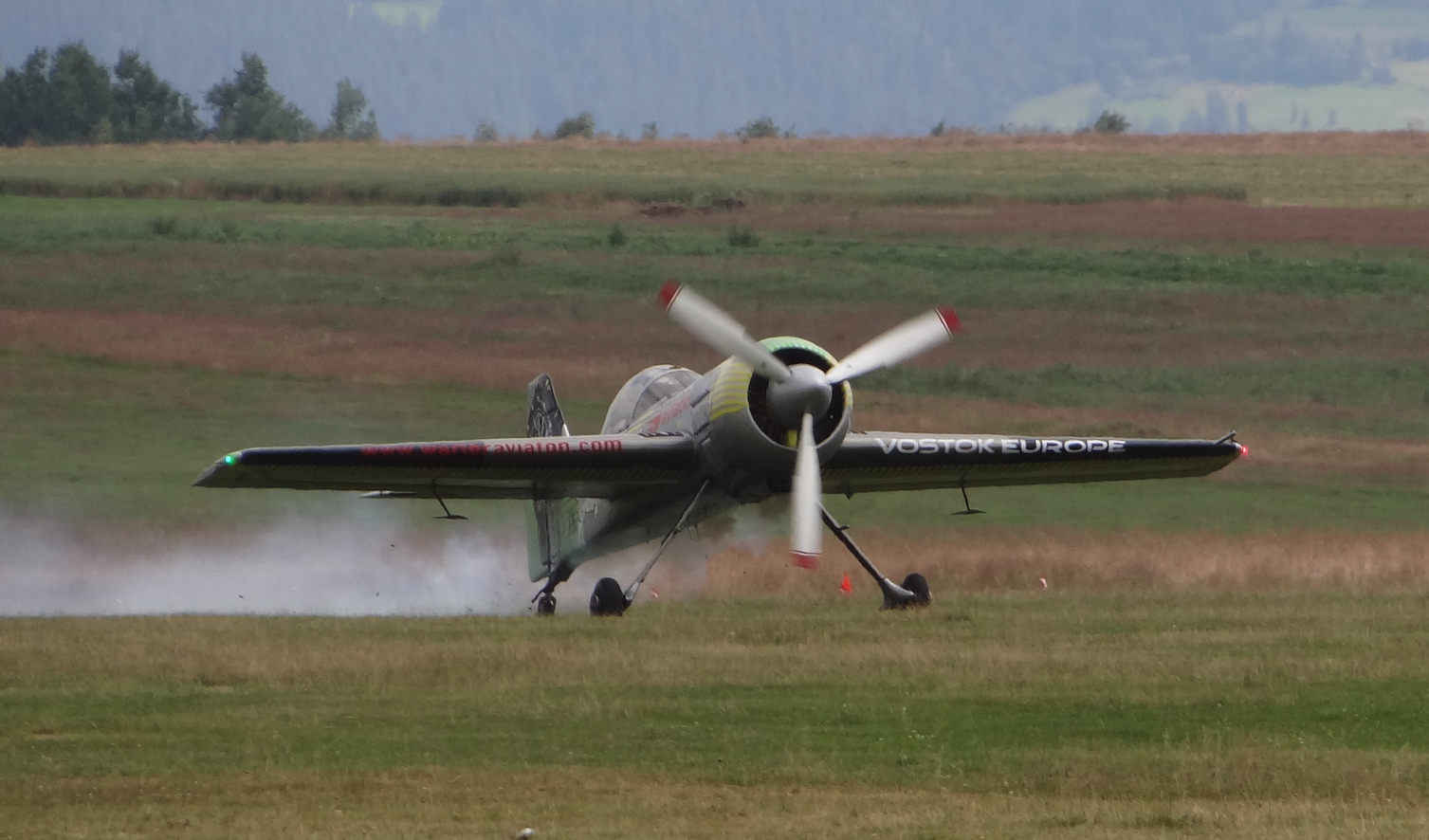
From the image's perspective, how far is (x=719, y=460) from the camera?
70.0 feet

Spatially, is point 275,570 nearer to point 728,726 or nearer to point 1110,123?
point 728,726

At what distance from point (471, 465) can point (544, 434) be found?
4.11 m

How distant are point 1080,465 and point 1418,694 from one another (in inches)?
351

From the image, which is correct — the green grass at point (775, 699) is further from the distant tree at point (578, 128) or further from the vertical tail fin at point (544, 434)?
the distant tree at point (578, 128)

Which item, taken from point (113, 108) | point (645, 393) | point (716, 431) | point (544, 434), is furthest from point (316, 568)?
point (113, 108)

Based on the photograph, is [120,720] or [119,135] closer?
[120,720]

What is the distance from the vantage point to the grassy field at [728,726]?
11.5 meters

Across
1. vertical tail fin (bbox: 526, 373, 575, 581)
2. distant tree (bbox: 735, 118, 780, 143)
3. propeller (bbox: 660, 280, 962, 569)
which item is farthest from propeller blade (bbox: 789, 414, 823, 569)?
distant tree (bbox: 735, 118, 780, 143)

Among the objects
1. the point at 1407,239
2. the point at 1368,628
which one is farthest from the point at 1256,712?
the point at 1407,239

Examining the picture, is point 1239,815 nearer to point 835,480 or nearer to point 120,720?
point 120,720

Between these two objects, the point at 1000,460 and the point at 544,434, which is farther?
the point at 544,434

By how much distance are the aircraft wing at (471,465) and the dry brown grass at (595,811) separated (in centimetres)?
883

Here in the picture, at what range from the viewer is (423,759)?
42.8ft

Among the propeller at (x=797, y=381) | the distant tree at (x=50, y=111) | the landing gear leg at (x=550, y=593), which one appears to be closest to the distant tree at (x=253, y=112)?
the distant tree at (x=50, y=111)
